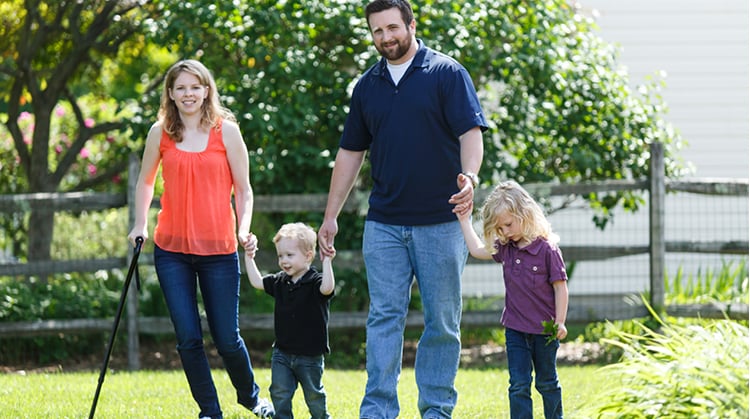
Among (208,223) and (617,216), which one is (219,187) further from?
(617,216)

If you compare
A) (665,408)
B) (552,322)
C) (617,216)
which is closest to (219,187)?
(552,322)

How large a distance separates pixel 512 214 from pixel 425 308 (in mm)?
567

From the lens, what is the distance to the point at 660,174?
8258 millimetres

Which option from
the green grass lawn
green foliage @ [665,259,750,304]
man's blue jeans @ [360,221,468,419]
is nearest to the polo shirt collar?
man's blue jeans @ [360,221,468,419]

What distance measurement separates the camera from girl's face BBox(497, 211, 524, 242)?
4.70 meters

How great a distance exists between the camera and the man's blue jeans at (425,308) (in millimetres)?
4809

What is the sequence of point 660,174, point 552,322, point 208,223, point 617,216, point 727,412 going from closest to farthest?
1. point 727,412
2. point 552,322
3. point 208,223
4. point 660,174
5. point 617,216

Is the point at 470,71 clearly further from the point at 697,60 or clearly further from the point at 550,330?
the point at 550,330

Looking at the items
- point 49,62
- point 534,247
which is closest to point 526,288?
point 534,247

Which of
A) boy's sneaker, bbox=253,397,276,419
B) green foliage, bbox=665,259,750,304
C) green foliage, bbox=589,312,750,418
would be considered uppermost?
green foliage, bbox=589,312,750,418

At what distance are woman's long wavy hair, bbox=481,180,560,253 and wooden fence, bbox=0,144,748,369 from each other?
3254 millimetres

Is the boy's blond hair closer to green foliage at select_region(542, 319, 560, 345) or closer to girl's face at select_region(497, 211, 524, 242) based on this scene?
girl's face at select_region(497, 211, 524, 242)

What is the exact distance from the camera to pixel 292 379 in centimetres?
490

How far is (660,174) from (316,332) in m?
4.17
